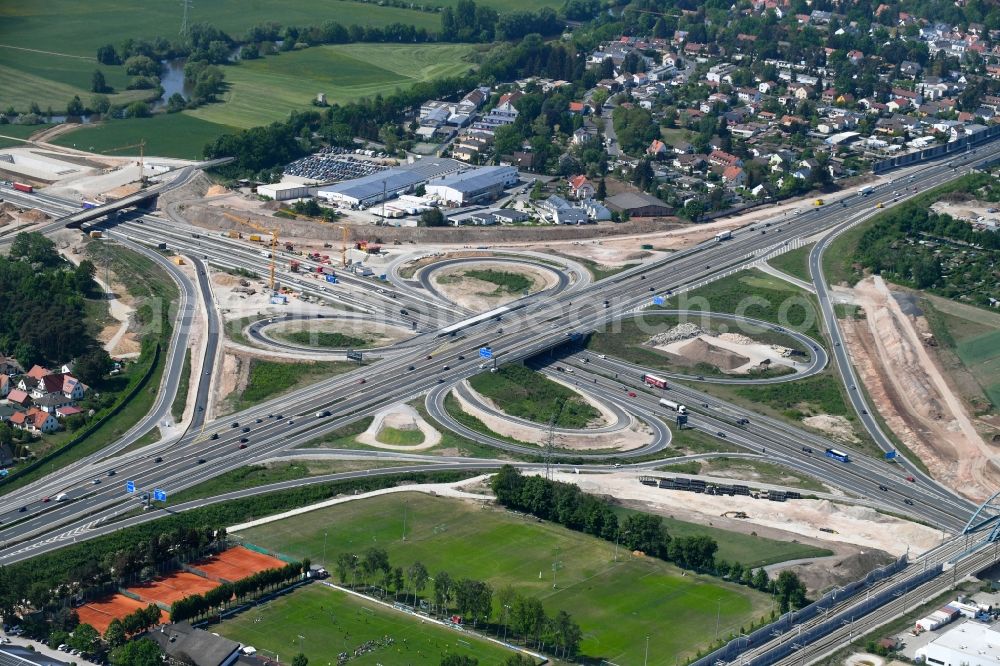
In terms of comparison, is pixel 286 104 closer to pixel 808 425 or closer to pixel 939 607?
pixel 808 425

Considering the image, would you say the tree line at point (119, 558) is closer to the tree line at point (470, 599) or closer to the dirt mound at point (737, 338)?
the tree line at point (470, 599)

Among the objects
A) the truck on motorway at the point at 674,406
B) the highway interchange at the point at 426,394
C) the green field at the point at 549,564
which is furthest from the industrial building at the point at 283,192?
the green field at the point at 549,564

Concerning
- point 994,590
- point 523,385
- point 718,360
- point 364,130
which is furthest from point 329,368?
point 364,130

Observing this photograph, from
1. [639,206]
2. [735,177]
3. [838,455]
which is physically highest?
[735,177]

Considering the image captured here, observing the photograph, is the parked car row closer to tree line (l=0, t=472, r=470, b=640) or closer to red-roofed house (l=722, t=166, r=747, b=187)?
red-roofed house (l=722, t=166, r=747, b=187)

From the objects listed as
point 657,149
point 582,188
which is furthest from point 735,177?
point 582,188

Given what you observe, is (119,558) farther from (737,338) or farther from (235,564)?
(737,338)
